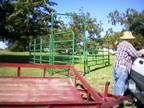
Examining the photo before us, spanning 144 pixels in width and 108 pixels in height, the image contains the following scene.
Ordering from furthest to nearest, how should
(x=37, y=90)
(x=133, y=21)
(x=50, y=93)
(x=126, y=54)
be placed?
(x=133, y=21) < (x=126, y=54) < (x=37, y=90) < (x=50, y=93)

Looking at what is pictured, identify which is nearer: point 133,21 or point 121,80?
point 121,80

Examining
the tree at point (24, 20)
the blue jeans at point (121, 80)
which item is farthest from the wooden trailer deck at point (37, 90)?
the tree at point (24, 20)

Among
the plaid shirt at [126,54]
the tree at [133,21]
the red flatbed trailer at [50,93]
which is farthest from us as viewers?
the tree at [133,21]

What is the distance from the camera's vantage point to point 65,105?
3914mm

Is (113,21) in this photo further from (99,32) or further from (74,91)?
(74,91)

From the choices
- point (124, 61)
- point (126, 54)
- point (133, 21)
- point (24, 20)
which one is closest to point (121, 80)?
point (124, 61)

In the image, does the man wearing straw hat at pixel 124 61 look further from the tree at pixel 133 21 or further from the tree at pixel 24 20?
the tree at pixel 133 21

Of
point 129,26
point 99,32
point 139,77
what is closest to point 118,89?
point 139,77

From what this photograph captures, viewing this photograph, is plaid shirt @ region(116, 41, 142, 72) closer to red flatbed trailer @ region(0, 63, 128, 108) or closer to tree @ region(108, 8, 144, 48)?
red flatbed trailer @ region(0, 63, 128, 108)

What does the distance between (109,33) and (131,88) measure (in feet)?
221

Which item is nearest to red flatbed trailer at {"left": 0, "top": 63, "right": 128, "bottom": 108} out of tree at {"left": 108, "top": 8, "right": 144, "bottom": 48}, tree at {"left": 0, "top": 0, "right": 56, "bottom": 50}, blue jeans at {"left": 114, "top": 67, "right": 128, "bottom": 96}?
blue jeans at {"left": 114, "top": 67, "right": 128, "bottom": 96}

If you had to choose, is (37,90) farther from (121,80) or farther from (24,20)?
(24,20)

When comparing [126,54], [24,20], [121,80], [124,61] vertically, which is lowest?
[121,80]

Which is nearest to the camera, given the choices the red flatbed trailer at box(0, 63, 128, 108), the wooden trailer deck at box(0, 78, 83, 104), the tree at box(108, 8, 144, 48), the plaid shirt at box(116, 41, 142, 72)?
the red flatbed trailer at box(0, 63, 128, 108)
